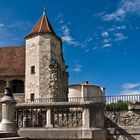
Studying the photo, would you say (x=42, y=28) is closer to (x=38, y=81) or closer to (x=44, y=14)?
(x=44, y=14)

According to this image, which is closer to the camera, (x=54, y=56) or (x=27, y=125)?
(x=27, y=125)

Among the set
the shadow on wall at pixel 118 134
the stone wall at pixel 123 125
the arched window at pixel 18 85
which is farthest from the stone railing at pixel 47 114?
the arched window at pixel 18 85

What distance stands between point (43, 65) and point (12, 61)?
562cm

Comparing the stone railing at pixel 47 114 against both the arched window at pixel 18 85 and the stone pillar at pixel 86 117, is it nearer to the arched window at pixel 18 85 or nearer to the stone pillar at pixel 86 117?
the stone pillar at pixel 86 117

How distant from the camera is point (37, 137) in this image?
946 centimetres

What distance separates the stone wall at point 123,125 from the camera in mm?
12655

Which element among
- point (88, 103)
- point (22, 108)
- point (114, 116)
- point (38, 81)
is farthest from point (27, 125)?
point (38, 81)

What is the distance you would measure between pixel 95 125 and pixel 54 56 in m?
20.3

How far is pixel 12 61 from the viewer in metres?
32.8

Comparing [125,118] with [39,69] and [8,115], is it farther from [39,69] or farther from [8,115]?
[39,69]

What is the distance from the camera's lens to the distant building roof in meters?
31.5

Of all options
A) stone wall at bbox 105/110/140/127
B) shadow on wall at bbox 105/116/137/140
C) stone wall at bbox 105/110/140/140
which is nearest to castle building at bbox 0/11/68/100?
stone wall at bbox 105/110/140/127

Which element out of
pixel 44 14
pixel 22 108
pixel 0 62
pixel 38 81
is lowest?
pixel 22 108

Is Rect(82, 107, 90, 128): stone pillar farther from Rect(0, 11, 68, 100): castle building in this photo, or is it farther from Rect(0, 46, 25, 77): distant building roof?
Rect(0, 46, 25, 77): distant building roof
